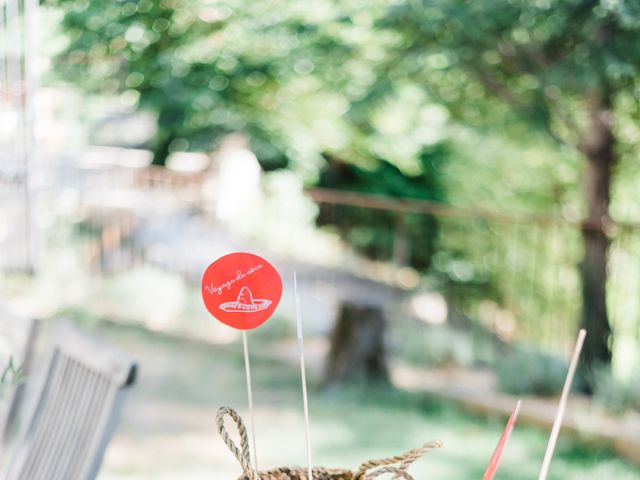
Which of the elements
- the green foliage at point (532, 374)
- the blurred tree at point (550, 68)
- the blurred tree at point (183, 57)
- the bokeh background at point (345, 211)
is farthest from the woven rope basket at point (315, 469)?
the blurred tree at point (183, 57)

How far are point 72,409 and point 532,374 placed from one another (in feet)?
9.51

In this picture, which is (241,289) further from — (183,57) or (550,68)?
(183,57)

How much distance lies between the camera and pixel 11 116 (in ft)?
14.8

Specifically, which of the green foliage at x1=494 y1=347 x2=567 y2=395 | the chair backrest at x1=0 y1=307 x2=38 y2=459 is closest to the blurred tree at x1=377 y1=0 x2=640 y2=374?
the green foliage at x1=494 y1=347 x2=567 y2=395

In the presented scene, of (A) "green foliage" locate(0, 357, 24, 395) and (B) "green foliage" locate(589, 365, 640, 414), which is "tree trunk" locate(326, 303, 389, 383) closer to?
(B) "green foliage" locate(589, 365, 640, 414)

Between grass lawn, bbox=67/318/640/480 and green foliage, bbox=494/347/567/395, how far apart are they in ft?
0.89

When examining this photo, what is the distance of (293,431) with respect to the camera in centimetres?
362

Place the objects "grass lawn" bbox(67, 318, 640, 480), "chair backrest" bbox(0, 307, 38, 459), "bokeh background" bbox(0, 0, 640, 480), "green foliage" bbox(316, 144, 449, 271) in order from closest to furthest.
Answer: "chair backrest" bbox(0, 307, 38, 459), "grass lawn" bbox(67, 318, 640, 480), "bokeh background" bbox(0, 0, 640, 480), "green foliage" bbox(316, 144, 449, 271)

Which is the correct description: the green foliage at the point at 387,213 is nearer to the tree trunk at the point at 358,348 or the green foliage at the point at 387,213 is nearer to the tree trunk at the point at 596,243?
the tree trunk at the point at 358,348

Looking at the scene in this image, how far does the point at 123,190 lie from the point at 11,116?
2000 mm

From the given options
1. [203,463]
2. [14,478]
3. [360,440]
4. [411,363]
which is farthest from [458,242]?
[14,478]

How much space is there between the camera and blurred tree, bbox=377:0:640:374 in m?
3.25

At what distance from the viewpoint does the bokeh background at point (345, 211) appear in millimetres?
3416

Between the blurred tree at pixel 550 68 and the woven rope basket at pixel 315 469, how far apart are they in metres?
2.42
